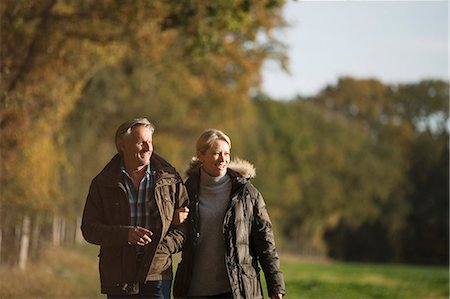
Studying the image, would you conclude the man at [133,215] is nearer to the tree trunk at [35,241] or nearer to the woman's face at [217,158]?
the woman's face at [217,158]

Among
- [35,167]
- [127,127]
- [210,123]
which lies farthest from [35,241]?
[127,127]

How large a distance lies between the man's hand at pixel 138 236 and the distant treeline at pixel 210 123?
26.8ft

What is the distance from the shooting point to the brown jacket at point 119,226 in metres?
6.98

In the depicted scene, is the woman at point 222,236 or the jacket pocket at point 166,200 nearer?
the jacket pocket at point 166,200

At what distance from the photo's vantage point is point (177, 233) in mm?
7184

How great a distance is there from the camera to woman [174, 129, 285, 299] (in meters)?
7.29

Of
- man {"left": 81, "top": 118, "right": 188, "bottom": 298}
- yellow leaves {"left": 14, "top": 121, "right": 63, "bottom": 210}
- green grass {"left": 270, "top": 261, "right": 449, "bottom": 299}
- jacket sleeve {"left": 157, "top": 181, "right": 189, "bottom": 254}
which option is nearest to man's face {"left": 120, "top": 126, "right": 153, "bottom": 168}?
man {"left": 81, "top": 118, "right": 188, "bottom": 298}

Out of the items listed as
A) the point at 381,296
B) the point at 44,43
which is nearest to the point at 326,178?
the point at 381,296

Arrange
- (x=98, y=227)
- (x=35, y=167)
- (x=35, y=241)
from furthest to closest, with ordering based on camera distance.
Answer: (x=35, y=241), (x=35, y=167), (x=98, y=227)

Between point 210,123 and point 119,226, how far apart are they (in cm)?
2792

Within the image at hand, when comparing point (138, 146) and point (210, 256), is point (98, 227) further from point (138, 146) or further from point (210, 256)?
point (210, 256)

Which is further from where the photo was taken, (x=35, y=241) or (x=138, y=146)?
(x=35, y=241)

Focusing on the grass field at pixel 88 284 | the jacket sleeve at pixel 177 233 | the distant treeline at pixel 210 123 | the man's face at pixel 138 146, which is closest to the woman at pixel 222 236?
the jacket sleeve at pixel 177 233

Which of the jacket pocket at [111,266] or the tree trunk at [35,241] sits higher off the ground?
the tree trunk at [35,241]
